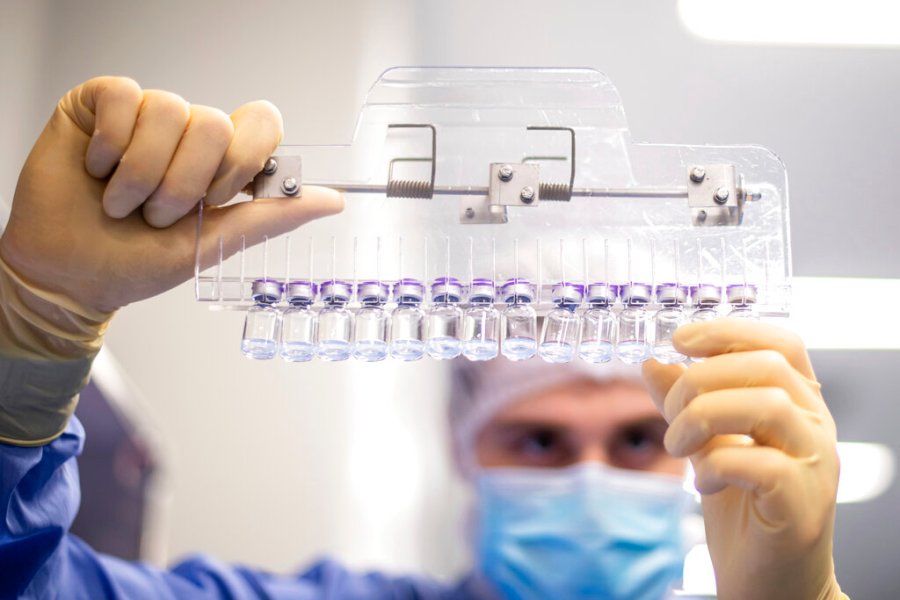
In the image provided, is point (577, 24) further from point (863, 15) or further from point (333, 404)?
point (333, 404)

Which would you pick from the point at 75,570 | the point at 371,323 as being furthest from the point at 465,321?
the point at 75,570

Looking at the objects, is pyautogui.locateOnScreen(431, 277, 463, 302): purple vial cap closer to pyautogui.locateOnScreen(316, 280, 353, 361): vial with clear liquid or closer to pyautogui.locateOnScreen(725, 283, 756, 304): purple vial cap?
pyautogui.locateOnScreen(316, 280, 353, 361): vial with clear liquid

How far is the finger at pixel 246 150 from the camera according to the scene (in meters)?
1.29

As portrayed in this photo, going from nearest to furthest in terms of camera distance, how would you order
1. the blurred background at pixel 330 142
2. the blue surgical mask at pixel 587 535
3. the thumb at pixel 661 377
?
the thumb at pixel 661 377 → the blue surgical mask at pixel 587 535 → the blurred background at pixel 330 142

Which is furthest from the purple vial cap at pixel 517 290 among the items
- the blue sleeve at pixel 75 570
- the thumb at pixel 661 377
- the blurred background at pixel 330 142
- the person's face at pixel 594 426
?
the blurred background at pixel 330 142

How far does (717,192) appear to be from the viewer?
1301mm

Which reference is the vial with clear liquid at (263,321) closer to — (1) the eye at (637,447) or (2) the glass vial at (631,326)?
(2) the glass vial at (631,326)

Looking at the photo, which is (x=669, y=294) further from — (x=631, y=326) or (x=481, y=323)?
(x=481, y=323)

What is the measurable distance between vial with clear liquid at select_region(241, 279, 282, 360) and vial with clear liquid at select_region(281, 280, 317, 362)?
15 mm

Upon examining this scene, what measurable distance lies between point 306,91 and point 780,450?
2136 millimetres

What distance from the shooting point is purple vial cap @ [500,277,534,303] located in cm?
127

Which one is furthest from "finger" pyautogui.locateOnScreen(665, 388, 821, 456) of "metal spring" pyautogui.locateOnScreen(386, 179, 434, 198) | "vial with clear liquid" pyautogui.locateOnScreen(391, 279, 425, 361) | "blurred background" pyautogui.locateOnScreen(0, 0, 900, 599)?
"blurred background" pyautogui.locateOnScreen(0, 0, 900, 599)

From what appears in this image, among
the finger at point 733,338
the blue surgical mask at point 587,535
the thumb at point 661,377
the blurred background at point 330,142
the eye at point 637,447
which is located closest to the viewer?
the finger at point 733,338

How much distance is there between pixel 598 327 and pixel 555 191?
0.23 m
